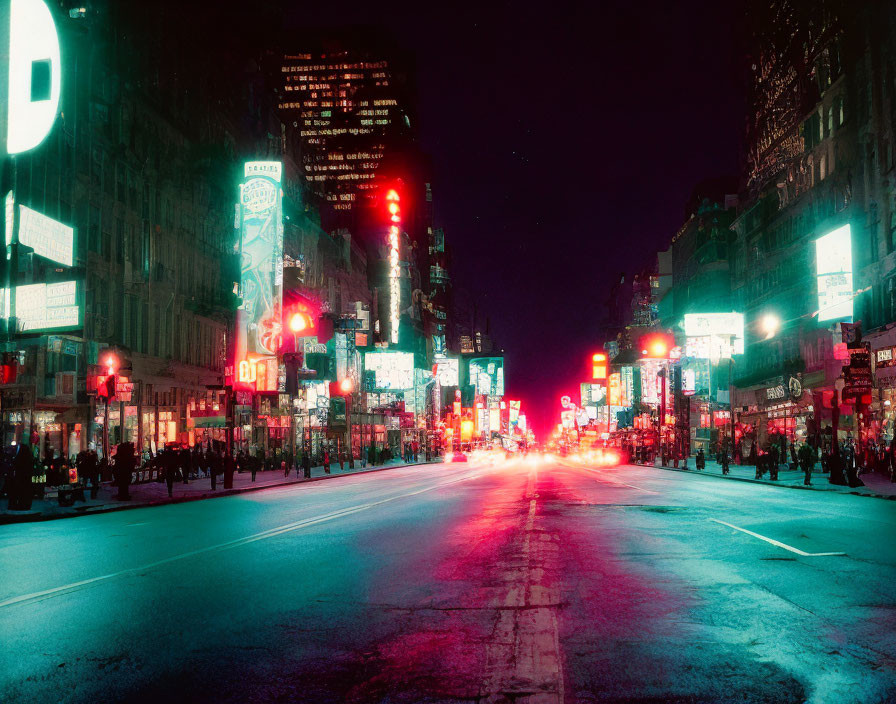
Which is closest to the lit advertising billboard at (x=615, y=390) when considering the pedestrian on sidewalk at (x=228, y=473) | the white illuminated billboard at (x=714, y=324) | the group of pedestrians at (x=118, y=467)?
the white illuminated billboard at (x=714, y=324)

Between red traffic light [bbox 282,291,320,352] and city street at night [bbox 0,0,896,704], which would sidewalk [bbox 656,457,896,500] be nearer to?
city street at night [bbox 0,0,896,704]

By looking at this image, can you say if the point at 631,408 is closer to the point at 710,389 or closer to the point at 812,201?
the point at 710,389

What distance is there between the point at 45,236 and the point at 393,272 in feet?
246

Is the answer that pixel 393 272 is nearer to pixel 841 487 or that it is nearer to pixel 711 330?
pixel 711 330

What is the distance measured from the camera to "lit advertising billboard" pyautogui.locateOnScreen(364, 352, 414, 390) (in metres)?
91.7

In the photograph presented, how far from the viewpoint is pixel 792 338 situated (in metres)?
62.3

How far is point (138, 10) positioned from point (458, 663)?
52665mm

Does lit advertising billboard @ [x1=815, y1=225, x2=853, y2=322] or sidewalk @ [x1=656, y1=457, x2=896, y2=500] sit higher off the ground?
lit advertising billboard @ [x1=815, y1=225, x2=853, y2=322]

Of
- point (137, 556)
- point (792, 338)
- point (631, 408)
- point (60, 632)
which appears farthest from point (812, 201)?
point (631, 408)

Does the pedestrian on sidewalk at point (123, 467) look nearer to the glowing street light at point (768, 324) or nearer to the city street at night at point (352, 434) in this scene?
the city street at night at point (352, 434)

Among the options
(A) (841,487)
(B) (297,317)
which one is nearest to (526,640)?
(A) (841,487)

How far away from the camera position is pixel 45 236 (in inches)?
1314

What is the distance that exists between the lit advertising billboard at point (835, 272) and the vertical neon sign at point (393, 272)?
61.9 metres

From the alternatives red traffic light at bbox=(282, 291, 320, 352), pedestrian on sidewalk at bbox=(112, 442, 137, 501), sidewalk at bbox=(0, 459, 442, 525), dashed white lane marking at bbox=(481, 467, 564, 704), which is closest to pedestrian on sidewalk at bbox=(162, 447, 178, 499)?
sidewalk at bbox=(0, 459, 442, 525)
